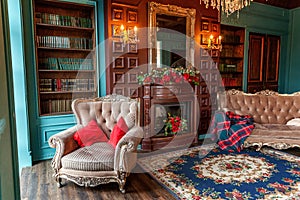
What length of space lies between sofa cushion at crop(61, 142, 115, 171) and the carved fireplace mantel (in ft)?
4.66

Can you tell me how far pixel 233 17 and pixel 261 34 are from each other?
102cm

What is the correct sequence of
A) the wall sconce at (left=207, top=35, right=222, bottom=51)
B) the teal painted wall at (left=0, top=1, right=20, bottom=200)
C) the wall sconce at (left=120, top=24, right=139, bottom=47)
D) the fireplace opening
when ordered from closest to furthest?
the teal painted wall at (left=0, top=1, right=20, bottom=200), the wall sconce at (left=120, top=24, right=139, bottom=47), the fireplace opening, the wall sconce at (left=207, top=35, right=222, bottom=51)

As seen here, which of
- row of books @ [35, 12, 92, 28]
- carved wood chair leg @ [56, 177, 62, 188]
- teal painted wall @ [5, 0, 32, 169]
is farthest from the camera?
row of books @ [35, 12, 92, 28]

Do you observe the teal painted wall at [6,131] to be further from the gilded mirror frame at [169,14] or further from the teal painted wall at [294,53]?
the teal painted wall at [294,53]

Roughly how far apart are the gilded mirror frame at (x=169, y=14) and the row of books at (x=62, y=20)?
1047mm

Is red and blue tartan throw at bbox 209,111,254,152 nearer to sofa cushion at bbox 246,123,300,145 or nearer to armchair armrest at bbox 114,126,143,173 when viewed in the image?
sofa cushion at bbox 246,123,300,145

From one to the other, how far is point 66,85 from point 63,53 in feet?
1.78

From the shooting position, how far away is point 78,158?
2.39m

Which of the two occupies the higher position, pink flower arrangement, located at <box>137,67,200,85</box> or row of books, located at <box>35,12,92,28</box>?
row of books, located at <box>35,12,92,28</box>

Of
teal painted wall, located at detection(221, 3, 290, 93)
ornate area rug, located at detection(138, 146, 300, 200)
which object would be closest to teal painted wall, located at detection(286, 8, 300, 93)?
teal painted wall, located at detection(221, 3, 290, 93)

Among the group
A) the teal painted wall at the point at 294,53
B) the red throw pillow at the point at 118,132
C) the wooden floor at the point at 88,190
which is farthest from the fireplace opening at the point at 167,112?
the teal painted wall at the point at 294,53

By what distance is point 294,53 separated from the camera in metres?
5.67

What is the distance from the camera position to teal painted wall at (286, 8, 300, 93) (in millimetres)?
5566

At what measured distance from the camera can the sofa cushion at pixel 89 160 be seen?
2.36 m
